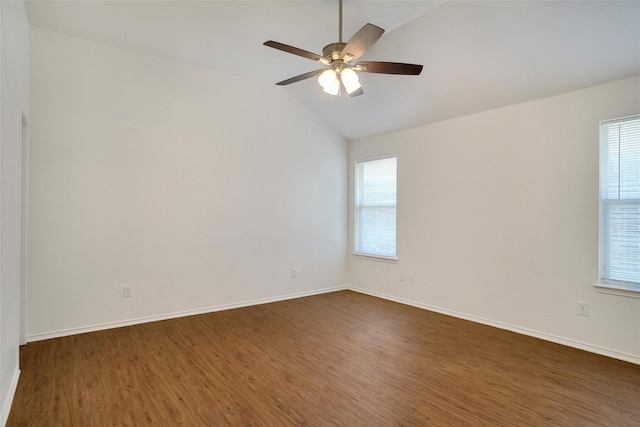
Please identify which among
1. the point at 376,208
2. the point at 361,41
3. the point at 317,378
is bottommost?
the point at 317,378

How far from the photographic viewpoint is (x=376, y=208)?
18.0ft

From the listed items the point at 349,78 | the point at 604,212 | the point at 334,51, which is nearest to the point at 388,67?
the point at 349,78

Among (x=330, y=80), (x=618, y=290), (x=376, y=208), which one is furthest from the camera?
(x=376, y=208)

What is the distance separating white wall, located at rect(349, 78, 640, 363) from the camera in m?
3.23

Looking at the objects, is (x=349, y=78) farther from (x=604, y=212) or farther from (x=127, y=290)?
(x=127, y=290)

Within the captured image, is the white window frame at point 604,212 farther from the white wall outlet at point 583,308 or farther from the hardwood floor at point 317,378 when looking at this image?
the hardwood floor at point 317,378

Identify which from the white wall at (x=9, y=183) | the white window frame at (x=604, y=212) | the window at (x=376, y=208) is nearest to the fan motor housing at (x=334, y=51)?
the white wall at (x=9, y=183)

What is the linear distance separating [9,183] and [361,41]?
8.16 feet

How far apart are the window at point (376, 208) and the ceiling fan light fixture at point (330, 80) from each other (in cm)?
268

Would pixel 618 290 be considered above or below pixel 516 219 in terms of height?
below

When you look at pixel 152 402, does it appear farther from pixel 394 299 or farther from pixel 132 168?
pixel 394 299

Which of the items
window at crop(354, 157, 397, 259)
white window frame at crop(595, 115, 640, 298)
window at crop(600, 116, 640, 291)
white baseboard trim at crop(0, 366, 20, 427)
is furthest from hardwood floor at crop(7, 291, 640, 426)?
window at crop(354, 157, 397, 259)

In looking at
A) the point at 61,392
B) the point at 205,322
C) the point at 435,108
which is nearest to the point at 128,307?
the point at 205,322

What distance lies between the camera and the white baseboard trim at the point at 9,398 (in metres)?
2.03
